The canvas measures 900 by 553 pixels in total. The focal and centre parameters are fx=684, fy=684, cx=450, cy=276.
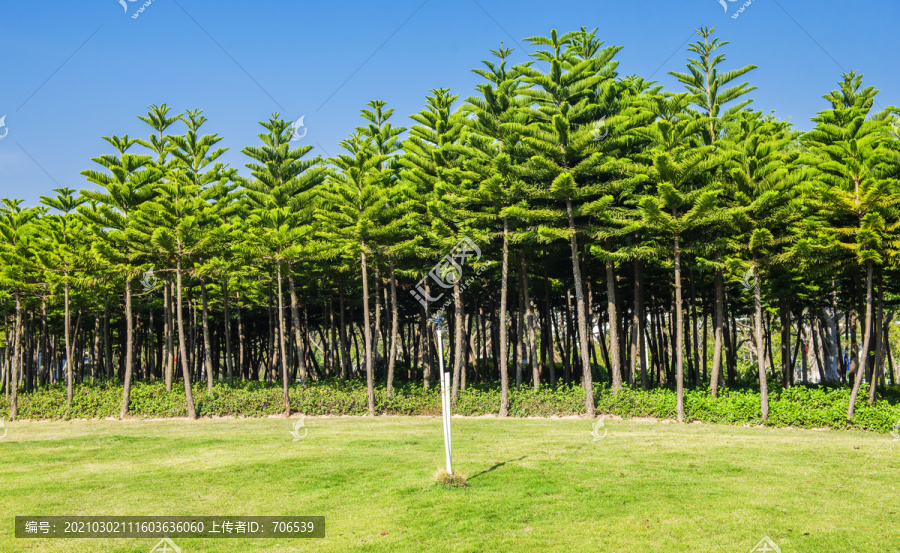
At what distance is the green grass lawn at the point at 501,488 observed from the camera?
6168 millimetres

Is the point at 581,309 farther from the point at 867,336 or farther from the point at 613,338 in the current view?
the point at 867,336

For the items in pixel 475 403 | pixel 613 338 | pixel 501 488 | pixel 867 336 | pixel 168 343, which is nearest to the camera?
pixel 501 488

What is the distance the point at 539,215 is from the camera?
17609mm

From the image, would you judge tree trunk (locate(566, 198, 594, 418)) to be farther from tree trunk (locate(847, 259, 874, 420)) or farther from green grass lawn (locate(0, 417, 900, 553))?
tree trunk (locate(847, 259, 874, 420))

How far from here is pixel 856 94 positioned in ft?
58.2

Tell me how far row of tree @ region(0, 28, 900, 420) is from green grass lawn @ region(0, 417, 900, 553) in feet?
16.0

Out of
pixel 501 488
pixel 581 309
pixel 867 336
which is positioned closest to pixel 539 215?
pixel 581 309

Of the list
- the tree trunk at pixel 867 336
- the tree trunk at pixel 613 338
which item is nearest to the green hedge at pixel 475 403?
the tree trunk at pixel 867 336

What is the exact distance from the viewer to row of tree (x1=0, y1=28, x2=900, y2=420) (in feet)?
52.6

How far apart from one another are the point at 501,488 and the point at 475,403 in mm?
11094

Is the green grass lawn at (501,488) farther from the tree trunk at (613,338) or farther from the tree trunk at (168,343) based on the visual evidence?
the tree trunk at (168,343)

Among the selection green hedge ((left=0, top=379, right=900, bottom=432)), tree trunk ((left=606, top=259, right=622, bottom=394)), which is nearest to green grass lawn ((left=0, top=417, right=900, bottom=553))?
green hedge ((left=0, top=379, right=900, bottom=432))

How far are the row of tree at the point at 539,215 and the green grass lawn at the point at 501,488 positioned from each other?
488 centimetres

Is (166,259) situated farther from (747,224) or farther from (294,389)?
(747,224)
